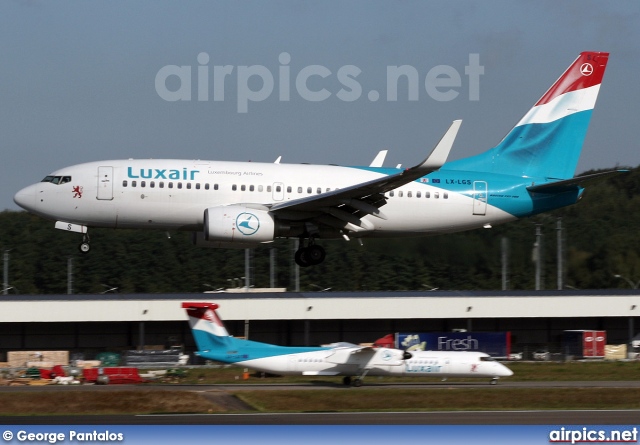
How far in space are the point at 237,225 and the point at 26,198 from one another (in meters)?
8.31

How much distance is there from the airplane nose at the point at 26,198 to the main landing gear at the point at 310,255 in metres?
10.4

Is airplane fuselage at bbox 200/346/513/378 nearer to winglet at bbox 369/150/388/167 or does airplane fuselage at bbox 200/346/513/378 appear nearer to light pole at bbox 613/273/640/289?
winglet at bbox 369/150/388/167

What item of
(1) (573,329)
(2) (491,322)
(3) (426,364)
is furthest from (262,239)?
(1) (573,329)

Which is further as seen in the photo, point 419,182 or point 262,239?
point 419,182

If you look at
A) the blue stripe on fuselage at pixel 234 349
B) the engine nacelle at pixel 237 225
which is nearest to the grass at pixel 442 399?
the blue stripe on fuselage at pixel 234 349

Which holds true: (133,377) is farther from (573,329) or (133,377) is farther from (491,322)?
(573,329)

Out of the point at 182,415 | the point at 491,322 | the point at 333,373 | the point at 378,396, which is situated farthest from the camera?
the point at 491,322

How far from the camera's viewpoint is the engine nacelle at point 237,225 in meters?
37.1

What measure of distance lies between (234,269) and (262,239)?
73856 millimetres

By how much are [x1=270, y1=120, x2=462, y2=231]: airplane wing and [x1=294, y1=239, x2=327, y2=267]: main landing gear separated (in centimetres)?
149

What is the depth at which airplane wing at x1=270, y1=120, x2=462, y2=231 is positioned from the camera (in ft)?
113

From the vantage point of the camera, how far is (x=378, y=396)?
35562 millimetres

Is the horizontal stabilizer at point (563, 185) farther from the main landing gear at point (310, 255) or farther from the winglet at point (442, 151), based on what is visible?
the main landing gear at point (310, 255)

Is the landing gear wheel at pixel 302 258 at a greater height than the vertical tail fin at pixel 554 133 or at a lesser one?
lesser
